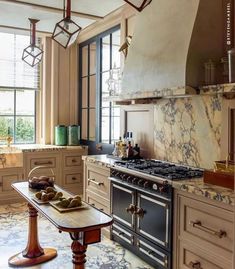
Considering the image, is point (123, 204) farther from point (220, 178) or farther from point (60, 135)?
point (60, 135)

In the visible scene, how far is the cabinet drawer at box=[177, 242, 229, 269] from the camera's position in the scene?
216cm

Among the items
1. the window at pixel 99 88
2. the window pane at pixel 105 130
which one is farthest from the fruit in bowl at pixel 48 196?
the window pane at pixel 105 130

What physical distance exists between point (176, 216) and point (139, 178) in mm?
537

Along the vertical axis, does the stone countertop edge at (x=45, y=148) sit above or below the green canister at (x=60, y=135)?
below

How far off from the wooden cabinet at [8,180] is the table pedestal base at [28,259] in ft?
6.27

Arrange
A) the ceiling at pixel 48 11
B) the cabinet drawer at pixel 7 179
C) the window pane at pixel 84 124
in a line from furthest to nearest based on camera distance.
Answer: the window pane at pixel 84 124 → the cabinet drawer at pixel 7 179 → the ceiling at pixel 48 11

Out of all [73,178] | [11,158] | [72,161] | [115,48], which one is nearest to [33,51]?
[115,48]

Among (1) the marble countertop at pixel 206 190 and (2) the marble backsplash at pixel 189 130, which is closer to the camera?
(1) the marble countertop at pixel 206 190

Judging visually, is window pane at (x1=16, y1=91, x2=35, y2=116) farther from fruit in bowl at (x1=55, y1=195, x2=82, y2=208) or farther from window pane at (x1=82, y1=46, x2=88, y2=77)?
fruit in bowl at (x1=55, y1=195, x2=82, y2=208)

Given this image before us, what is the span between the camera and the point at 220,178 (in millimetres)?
2279

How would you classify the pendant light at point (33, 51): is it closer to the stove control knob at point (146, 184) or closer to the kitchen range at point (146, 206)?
the kitchen range at point (146, 206)

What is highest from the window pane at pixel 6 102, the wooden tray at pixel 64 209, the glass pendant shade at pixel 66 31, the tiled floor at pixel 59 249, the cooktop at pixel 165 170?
the glass pendant shade at pixel 66 31

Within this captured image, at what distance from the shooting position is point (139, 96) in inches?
127

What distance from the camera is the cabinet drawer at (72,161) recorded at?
5.12 metres
